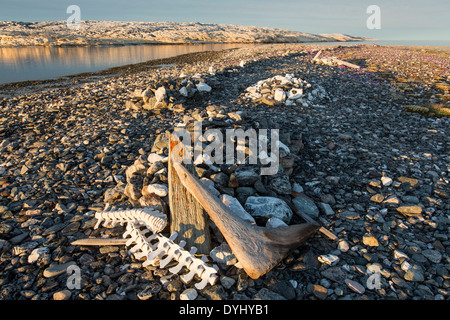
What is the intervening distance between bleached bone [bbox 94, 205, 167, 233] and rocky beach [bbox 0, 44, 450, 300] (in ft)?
0.57

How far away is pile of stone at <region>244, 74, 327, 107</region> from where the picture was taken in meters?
10.8

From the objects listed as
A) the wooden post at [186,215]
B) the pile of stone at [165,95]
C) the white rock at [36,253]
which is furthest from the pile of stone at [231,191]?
the pile of stone at [165,95]

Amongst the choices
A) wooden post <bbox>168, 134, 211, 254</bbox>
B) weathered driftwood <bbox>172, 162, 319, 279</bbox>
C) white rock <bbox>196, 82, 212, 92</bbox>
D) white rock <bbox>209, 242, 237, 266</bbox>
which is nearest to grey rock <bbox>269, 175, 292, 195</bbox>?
weathered driftwood <bbox>172, 162, 319, 279</bbox>

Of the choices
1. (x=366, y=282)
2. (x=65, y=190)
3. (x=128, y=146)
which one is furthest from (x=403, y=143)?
(x=65, y=190)

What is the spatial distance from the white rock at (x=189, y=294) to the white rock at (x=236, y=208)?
4.10 feet

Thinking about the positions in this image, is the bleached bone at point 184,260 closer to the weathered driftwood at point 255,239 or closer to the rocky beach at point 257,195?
the rocky beach at point 257,195

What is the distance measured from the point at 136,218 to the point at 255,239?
6.31 feet

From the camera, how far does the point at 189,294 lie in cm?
288

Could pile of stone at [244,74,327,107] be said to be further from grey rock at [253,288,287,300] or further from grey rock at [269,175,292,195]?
grey rock at [253,288,287,300]

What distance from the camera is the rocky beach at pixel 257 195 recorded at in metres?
3.12

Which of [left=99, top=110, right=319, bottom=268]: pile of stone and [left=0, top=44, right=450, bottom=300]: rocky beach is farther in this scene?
[left=99, top=110, right=319, bottom=268]: pile of stone

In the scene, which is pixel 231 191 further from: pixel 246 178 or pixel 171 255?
pixel 171 255
